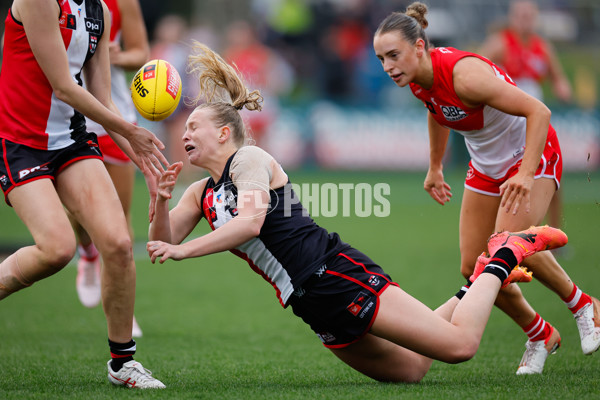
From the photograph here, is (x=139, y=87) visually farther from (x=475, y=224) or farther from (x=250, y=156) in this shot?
(x=475, y=224)

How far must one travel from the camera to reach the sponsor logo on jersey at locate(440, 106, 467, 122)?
461 centimetres

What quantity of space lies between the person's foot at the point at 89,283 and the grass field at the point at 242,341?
17 cm

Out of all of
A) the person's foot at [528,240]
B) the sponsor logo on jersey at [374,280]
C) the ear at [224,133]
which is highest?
the ear at [224,133]

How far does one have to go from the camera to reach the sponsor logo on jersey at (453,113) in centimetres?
461

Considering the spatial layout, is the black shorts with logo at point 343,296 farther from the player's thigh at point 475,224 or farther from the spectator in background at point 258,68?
the spectator in background at point 258,68

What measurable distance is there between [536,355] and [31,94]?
3.26 m

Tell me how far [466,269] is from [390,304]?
1.27m

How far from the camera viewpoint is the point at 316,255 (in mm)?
3992

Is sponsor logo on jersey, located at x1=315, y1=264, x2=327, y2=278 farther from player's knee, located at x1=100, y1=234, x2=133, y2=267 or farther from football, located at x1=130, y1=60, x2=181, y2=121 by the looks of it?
football, located at x1=130, y1=60, x2=181, y2=121

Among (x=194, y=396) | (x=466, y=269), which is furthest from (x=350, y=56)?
(x=194, y=396)

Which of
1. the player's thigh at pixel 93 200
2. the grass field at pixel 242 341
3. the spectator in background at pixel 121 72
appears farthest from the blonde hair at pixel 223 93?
the spectator in background at pixel 121 72

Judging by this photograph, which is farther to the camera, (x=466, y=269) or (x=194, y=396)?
(x=466, y=269)

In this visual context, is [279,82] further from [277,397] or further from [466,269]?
[277,397]

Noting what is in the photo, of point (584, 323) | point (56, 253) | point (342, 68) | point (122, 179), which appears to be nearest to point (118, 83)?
point (122, 179)
